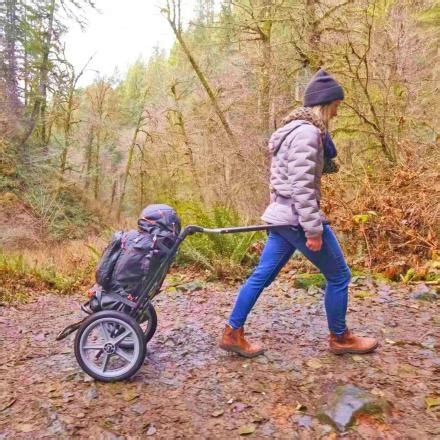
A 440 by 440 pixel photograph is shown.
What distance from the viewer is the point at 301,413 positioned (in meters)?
2.85

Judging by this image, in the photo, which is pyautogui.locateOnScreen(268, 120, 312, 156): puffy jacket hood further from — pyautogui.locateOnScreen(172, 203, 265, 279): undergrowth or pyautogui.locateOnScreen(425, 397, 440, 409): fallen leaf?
pyautogui.locateOnScreen(172, 203, 265, 279): undergrowth

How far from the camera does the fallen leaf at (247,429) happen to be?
2.71m

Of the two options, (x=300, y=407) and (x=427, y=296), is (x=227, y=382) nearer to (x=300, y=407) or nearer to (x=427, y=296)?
(x=300, y=407)

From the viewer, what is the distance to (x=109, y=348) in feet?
10.8

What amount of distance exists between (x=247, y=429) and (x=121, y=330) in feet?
4.00

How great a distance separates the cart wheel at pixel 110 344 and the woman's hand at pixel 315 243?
Answer: 54.5 inches

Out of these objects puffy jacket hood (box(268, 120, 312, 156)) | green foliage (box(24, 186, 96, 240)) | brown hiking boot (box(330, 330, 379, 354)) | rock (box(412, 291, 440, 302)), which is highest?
puffy jacket hood (box(268, 120, 312, 156))

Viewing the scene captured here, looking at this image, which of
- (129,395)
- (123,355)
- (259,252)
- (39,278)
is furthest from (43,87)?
(129,395)

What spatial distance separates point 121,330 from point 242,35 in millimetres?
12211

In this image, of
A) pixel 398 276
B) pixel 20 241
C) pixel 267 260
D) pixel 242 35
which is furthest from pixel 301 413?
pixel 20 241

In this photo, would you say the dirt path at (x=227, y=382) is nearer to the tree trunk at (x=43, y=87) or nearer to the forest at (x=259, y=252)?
the forest at (x=259, y=252)

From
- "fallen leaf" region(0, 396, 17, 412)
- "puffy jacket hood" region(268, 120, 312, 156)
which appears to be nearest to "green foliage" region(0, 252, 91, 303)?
"fallen leaf" region(0, 396, 17, 412)

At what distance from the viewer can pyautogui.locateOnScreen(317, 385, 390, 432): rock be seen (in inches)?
106

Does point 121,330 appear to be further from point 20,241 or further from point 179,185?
point 179,185
